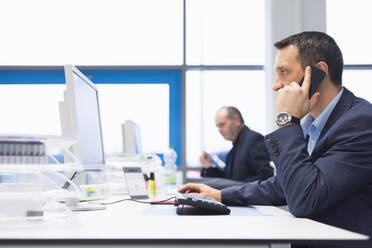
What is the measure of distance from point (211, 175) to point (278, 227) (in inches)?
105

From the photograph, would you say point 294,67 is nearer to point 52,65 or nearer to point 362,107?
point 362,107

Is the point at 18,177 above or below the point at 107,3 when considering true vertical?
below

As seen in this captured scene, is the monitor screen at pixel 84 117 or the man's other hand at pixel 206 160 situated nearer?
the monitor screen at pixel 84 117

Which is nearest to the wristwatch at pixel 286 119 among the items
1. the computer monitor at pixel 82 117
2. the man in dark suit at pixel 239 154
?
the computer monitor at pixel 82 117

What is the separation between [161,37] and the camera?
4.09 meters

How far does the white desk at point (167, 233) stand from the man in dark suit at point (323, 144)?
5.9 inches

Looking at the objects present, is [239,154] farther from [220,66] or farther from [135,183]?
[135,183]

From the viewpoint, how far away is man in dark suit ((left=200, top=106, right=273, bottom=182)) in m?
3.28

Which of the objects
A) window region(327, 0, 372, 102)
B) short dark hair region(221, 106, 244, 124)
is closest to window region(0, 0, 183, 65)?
short dark hair region(221, 106, 244, 124)

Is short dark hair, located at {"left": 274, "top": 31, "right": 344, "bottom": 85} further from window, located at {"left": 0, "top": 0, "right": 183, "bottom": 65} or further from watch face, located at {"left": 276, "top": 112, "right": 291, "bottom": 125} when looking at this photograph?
window, located at {"left": 0, "top": 0, "right": 183, "bottom": 65}

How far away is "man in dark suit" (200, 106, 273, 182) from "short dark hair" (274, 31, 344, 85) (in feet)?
6.13

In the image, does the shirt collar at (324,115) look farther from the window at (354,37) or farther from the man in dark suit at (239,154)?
the window at (354,37)

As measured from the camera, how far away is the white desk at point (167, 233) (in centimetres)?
75

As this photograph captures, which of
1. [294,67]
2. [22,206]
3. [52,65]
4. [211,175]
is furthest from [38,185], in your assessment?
[52,65]
